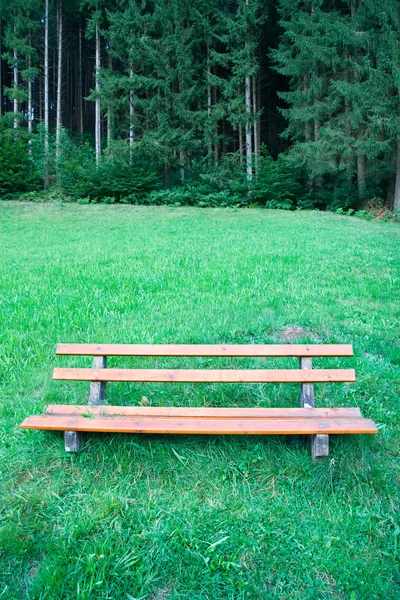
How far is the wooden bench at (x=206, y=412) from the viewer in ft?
8.45

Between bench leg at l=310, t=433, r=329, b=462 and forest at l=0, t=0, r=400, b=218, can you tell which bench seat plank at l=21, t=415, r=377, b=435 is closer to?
bench leg at l=310, t=433, r=329, b=462

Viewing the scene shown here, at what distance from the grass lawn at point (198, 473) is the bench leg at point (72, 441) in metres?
0.06

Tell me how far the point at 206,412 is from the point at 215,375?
27 cm

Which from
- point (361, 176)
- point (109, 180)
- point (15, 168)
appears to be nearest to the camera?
point (361, 176)

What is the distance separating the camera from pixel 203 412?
9.40 feet

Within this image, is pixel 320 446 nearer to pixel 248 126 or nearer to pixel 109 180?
pixel 109 180

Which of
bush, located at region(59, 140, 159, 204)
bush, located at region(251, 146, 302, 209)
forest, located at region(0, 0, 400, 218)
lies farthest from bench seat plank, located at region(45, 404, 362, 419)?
bush, located at region(59, 140, 159, 204)

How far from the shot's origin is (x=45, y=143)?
26656 millimetres

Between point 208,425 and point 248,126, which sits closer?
point 208,425

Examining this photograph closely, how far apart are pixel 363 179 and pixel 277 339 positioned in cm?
1964

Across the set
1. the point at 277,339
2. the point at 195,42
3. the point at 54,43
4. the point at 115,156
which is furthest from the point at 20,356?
the point at 54,43

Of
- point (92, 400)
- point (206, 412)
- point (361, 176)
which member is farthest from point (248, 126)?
point (206, 412)

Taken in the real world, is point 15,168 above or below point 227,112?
below

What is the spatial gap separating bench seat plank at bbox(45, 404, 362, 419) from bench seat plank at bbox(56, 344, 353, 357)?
42 centimetres
